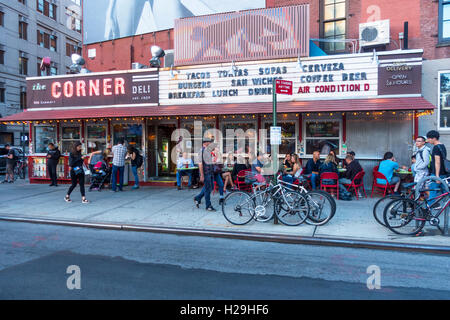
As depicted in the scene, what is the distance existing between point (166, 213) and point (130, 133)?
6.78 meters

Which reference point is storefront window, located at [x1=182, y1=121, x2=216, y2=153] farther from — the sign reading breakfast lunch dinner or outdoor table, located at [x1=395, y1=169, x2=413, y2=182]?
outdoor table, located at [x1=395, y1=169, x2=413, y2=182]

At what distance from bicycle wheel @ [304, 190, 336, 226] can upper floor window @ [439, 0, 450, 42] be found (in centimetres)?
889

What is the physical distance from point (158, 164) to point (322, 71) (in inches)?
307

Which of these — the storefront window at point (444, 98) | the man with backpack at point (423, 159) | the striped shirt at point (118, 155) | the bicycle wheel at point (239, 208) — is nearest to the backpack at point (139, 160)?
the striped shirt at point (118, 155)

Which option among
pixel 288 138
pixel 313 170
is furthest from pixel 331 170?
pixel 288 138

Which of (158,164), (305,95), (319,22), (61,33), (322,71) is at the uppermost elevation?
(61,33)

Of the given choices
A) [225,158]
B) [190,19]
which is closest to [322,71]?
[225,158]

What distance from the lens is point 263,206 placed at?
7.18m

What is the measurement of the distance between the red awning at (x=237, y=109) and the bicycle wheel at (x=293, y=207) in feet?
14.5

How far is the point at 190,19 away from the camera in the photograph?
13.0 meters

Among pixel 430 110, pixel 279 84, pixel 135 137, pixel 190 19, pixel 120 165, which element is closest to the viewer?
pixel 279 84

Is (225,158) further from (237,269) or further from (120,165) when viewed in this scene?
(237,269)

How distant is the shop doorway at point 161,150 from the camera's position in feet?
47.0

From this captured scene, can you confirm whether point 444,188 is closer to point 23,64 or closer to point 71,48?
point 23,64
